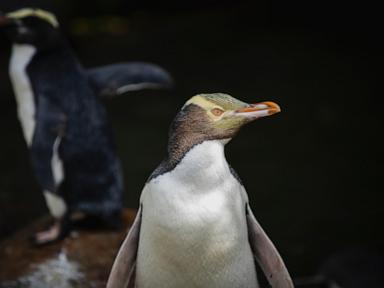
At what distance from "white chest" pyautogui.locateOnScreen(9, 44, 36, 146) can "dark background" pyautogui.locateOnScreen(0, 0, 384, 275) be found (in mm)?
253

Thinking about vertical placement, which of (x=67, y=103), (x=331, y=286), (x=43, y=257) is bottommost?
(x=331, y=286)

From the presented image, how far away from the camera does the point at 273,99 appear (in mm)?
8750

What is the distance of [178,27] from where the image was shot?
40.3 ft

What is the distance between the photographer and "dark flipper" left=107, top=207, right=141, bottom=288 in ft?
10.1

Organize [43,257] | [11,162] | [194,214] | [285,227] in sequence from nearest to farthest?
[194,214]
[43,257]
[285,227]
[11,162]

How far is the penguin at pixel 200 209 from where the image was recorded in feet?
9.23

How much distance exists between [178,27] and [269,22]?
4.46 feet

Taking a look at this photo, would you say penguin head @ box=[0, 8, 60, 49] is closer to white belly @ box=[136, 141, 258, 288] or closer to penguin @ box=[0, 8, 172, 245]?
penguin @ box=[0, 8, 172, 245]

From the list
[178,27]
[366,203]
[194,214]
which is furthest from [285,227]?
[178,27]

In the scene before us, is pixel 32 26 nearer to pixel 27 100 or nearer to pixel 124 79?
pixel 27 100

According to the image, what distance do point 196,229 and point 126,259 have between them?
15.7 inches

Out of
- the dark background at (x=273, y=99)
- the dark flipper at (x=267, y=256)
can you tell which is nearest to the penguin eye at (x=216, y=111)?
the dark flipper at (x=267, y=256)

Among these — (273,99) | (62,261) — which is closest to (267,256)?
(62,261)

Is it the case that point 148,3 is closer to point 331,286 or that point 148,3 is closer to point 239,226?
point 331,286
